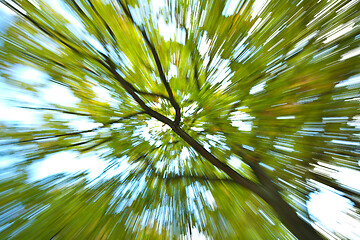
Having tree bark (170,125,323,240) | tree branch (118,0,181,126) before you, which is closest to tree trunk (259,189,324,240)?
tree bark (170,125,323,240)

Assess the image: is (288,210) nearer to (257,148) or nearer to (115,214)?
(257,148)

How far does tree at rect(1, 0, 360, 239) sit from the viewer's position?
37 cm

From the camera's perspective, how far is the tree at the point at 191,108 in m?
0.37

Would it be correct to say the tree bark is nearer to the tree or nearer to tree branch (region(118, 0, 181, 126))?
the tree

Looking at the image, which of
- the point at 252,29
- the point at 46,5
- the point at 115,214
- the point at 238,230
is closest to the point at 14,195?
the point at 115,214

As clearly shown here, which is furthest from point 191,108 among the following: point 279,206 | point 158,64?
point 279,206

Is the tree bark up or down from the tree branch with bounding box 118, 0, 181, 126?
down

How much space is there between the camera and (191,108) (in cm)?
67

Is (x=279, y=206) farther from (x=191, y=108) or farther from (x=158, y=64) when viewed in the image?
(x=158, y=64)

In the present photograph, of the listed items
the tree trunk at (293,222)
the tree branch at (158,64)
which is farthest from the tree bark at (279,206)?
the tree branch at (158,64)

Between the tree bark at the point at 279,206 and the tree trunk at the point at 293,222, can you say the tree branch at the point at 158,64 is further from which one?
the tree trunk at the point at 293,222

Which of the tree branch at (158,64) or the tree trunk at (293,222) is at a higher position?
the tree branch at (158,64)

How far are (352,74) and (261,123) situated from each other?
0.23 metres

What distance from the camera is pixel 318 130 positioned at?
0.40 m
